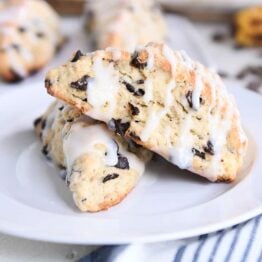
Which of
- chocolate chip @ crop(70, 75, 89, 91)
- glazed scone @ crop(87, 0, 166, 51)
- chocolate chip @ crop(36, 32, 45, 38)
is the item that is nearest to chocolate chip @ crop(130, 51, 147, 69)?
chocolate chip @ crop(70, 75, 89, 91)

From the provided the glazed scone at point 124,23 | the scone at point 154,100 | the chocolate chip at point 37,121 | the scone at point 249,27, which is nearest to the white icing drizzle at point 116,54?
the scone at point 154,100

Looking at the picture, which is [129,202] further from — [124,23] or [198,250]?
[124,23]

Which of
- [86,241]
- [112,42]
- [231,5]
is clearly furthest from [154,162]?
[231,5]

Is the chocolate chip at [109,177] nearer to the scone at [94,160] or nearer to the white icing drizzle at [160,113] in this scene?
the scone at [94,160]

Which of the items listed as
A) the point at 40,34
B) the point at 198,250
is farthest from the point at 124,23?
the point at 198,250

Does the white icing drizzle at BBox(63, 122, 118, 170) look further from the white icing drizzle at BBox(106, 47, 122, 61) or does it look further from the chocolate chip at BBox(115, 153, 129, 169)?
the white icing drizzle at BBox(106, 47, 122, 61)
